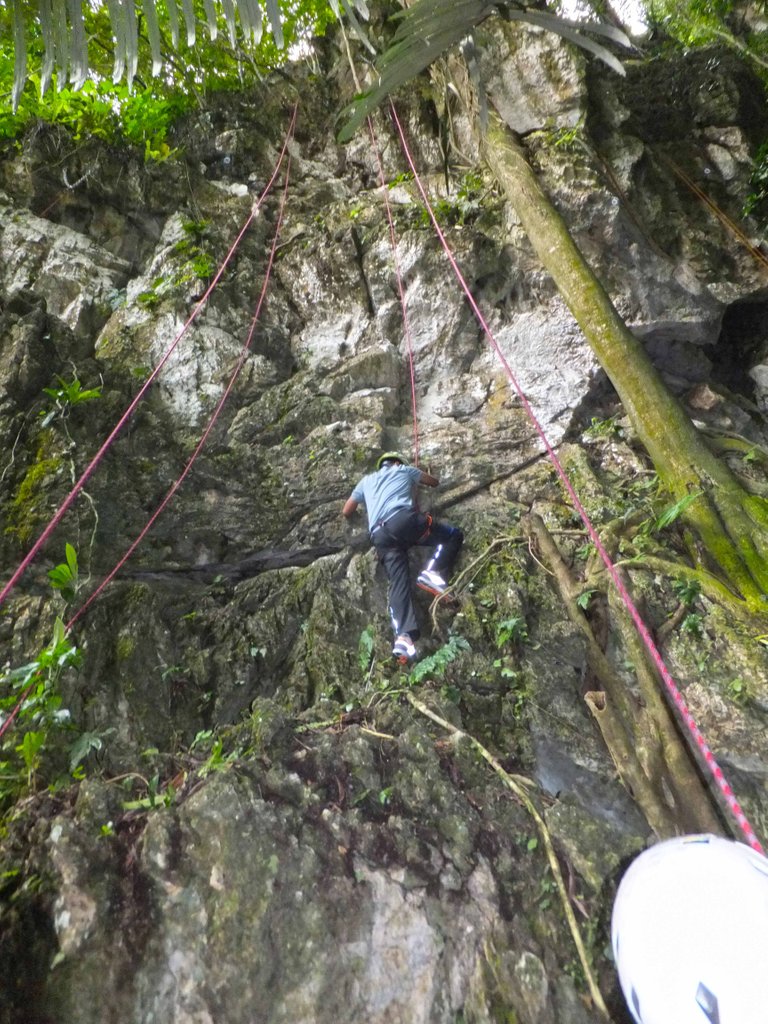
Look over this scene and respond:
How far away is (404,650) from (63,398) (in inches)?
127

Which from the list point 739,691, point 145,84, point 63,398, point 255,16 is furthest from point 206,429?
point 145,84

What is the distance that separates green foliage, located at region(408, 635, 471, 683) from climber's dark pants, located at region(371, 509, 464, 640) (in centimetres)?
24

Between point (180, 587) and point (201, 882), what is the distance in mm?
2304

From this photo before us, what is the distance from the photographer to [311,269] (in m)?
6.38

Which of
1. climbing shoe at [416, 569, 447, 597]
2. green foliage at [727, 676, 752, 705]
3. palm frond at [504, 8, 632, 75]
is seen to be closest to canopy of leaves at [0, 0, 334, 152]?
palm frond at [504, 8, 632, 75]

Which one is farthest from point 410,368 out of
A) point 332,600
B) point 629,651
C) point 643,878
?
point 643,878

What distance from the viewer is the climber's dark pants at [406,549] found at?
12.5 ft

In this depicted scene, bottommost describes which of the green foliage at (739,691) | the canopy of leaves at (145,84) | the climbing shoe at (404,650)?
the green foliage at (739,691)

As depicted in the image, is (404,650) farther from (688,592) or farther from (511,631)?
(688,592)

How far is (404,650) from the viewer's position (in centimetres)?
361

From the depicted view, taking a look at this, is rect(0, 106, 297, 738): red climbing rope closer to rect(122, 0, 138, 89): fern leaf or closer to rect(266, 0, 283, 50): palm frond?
rect(122, 0, 138, 89): fern leaf

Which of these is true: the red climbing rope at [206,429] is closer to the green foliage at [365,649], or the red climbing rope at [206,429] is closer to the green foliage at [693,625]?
the green foliage at [365,649]

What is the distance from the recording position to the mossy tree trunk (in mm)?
3721

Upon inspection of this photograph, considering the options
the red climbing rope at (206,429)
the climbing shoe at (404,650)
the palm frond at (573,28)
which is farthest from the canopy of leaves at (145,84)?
the climbing shoe at (404,650)
